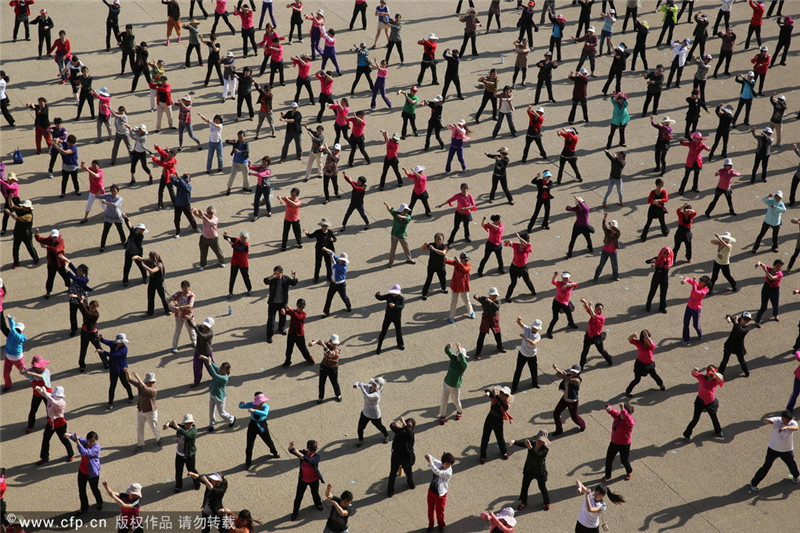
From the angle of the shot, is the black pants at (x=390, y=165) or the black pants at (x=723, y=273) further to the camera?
the black pants at (x=390, y=165)

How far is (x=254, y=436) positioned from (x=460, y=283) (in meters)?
5.76

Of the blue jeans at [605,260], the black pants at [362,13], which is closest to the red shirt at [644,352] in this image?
the blue jeans at [605,260]

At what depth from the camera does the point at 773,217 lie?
22844 mm

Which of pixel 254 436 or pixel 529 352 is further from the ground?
pixel 529 352

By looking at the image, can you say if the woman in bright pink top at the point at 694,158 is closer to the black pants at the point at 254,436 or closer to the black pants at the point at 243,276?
the black pants at the point at 243,276

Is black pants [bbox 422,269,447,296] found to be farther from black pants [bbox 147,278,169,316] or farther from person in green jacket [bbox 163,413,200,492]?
person in green jacket [bbox 163,413,200,492]

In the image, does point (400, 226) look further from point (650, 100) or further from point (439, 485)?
point (650, 100)

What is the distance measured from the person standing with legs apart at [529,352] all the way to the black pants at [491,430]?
1.67m

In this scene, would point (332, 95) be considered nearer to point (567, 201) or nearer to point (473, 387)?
point (567, 201)

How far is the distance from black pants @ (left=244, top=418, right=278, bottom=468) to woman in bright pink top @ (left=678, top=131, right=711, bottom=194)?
43.6ft

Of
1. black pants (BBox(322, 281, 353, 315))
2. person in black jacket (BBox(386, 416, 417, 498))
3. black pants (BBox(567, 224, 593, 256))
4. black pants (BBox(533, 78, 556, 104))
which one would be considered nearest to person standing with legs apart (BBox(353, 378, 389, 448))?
person in black jacket (BBox(386, 416, 417, 498))

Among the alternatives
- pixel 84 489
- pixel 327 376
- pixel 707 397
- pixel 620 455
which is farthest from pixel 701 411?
pixel 84 489

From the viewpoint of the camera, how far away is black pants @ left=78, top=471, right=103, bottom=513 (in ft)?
51.5

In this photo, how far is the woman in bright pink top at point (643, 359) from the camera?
18.0 m
